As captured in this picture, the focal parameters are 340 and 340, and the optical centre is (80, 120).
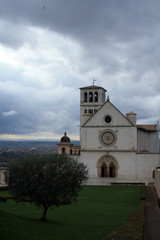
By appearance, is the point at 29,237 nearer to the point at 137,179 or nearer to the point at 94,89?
the point at 137,179

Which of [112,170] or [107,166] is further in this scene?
[112,170]

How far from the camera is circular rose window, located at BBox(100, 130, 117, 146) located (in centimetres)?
6272

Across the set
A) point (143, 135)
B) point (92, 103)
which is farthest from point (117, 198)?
point (92, 103)

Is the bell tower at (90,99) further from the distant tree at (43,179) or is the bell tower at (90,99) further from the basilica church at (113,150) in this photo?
the distant tree at (43,179)

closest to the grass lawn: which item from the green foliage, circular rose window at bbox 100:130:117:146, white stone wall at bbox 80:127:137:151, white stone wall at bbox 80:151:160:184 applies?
the green foliage

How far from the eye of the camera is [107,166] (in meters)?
62.7

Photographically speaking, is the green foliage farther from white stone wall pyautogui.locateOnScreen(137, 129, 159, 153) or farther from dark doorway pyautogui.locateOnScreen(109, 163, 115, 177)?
white stone wall pyautogui.locateOnScreen(137, 129, 159, 153)

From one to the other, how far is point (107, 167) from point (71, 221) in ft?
121


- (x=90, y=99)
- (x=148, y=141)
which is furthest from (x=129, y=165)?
(x=90, y=99)

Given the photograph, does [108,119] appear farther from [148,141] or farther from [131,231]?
[131,231]

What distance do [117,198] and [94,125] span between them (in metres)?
23.2

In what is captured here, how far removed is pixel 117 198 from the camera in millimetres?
42250

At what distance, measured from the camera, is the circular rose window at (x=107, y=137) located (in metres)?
62.7

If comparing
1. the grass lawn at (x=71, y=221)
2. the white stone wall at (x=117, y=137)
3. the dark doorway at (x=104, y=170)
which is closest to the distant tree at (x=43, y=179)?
the grass lawn at (x=71, y=221)
